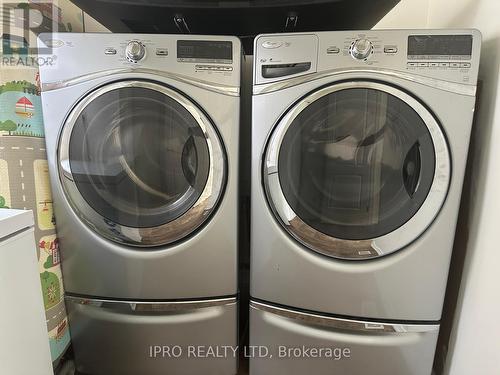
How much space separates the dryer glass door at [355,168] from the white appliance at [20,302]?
1.93ft

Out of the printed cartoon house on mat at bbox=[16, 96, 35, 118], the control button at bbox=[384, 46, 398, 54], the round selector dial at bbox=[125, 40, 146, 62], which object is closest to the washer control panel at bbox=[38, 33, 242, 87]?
the round selector dial at bbox=[125, 40, 146, 62]

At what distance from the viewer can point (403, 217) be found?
2.90ft

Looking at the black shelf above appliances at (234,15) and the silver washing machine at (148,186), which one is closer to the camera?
the silver washing machine at (148,186)

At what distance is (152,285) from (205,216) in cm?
28

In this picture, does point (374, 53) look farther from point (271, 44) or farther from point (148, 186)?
point (148, 186)

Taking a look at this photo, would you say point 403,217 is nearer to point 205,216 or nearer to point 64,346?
point 205,216

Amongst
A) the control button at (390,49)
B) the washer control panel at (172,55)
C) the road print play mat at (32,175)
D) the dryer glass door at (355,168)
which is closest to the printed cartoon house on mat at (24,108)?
the road print play mat at (32,175)

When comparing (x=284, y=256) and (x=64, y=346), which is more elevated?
(x=284, y=256)

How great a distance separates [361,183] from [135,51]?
727mm

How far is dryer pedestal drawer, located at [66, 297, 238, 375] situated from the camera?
1.03m

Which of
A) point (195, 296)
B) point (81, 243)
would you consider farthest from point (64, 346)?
point (195, 296)

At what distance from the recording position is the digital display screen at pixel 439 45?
2.67 ft

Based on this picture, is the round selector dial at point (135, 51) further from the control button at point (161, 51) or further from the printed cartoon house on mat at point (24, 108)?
the printed cartoon house on mat at point (24, 108)

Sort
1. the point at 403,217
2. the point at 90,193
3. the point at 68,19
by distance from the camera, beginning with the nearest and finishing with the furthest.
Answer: the point at 403,217 → the point at 90,193 → the point at 68,19
